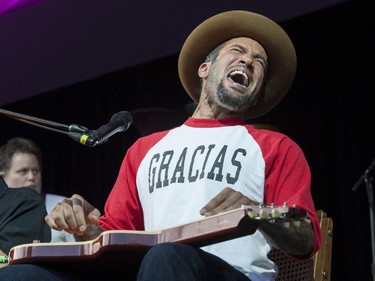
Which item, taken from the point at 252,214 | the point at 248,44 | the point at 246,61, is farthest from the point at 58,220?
the point at 248,44

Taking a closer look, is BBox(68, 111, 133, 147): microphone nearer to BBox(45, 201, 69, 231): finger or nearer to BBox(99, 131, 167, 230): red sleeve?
BBox(45, 201, 69, 231): finger

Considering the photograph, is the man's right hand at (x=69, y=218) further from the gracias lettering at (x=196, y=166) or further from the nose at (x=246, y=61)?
the nose at (x=246, y=61)

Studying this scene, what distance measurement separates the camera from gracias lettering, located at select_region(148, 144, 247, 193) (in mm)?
2410

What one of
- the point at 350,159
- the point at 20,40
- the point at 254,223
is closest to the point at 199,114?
the point at 254,223

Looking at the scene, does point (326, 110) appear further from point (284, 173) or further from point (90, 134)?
point (90, 134)

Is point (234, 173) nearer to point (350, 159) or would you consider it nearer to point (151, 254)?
point (151, 254)

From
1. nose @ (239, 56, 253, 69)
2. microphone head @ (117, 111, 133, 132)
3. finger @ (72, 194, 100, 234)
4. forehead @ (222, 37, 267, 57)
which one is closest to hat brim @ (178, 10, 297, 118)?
forehead @ (222, 37, 267, 57)

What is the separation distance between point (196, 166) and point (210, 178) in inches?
2.7

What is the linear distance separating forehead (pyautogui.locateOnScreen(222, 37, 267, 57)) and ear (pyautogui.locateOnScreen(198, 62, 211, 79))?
0.09 meters

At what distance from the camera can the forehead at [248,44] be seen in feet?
9.07

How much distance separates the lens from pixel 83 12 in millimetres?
4398

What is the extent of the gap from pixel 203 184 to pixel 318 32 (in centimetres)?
204

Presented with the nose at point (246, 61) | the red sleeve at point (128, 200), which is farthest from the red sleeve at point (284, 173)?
the red sleeve at point (128, 200)

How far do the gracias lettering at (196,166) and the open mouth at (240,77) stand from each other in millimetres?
259
